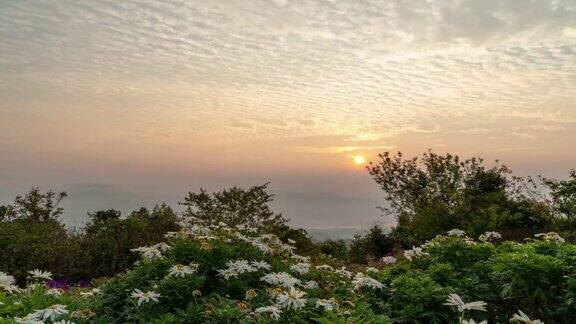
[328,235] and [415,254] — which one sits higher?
[415,254]

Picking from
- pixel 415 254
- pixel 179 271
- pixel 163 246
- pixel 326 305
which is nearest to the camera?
pixel 326 305

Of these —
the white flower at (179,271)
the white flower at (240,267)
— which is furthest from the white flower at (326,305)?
the white flower at (179,271)

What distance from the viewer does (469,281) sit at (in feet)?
19.6

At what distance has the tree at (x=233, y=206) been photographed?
66.3ft

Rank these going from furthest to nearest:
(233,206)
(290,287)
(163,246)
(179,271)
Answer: (233,206) < (163,246) < (179,271) < (290,287)

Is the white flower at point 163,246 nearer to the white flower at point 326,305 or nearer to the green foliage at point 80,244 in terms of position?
the white flower at point 326,305

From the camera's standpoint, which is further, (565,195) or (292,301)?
(565,195)

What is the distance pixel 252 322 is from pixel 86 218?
16316mm

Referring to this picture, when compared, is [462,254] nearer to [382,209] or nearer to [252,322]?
[252,322]

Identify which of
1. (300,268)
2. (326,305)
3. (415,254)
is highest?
(326,305)

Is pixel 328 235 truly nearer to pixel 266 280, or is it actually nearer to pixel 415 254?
pixel 415 254

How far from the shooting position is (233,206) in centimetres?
2034

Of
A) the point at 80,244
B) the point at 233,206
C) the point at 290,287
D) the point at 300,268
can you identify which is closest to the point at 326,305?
the point at 290,287

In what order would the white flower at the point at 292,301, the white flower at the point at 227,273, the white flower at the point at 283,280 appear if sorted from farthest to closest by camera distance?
the white flower at the point at 227,273 → the white flower at the point at 283,280 → the white flower at the point at 292,301
